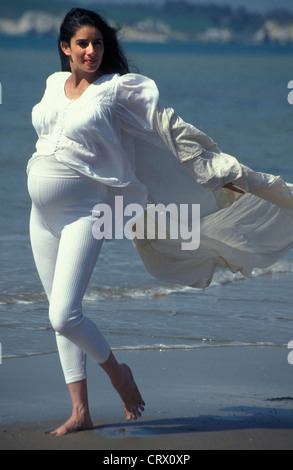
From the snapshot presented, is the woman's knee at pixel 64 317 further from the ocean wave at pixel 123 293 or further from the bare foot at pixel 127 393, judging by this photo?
the ocean wave at pixel 123 293

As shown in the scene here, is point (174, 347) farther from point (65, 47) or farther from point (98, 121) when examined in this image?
point (65, 47)

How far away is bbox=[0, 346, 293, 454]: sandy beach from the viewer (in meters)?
3.90

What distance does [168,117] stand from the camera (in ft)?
13.0

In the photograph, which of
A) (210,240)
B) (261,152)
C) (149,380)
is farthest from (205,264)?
(261,152)

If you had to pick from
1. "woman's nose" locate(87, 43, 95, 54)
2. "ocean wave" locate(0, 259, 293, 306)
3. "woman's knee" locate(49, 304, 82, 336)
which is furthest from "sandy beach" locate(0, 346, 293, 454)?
"woman's nose" locate(87, 43, 95, 54)

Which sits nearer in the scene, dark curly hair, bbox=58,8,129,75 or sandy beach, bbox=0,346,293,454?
sandy beach, bbox=0,346,293,454

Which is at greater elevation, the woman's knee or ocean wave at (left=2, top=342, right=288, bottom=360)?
the woman's knee

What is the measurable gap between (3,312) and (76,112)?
288 centimetres

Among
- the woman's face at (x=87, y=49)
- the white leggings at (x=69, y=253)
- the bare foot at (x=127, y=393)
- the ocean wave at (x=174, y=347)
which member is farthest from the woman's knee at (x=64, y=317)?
the ocean wave at (x=174, y=347)

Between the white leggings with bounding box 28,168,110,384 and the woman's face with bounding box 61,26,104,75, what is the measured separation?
0.52 m

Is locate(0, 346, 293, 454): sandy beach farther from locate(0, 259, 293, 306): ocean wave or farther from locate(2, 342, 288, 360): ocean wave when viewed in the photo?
locate(0, 259, 293, 306): ocean wave

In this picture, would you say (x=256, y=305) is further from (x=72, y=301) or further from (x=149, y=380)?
(x=72, y=301)
